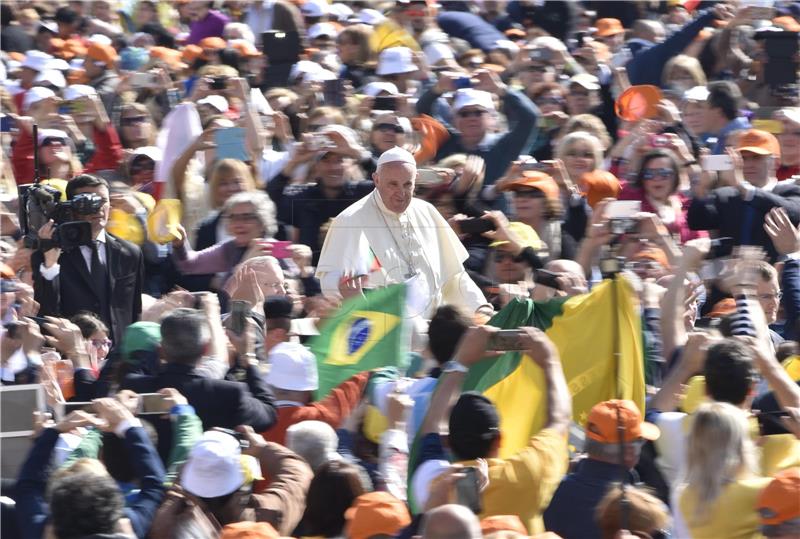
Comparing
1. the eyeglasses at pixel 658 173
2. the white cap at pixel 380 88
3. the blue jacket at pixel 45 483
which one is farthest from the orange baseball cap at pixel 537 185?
the blue jacket at pixel 45 483

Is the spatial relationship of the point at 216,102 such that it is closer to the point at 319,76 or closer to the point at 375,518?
the point at 319,76

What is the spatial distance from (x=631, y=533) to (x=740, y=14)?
688 cm

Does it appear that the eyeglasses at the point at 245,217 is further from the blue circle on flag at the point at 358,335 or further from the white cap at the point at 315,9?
the white cap at the point at 315,9

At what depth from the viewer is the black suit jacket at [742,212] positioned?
8539 millimetres

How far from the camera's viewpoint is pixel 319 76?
11.6 metres

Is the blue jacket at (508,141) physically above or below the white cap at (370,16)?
above

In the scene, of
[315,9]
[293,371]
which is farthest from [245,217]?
[315,9]

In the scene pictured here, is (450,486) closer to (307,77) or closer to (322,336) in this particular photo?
(322,336)

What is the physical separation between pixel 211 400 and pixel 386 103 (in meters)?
4.66

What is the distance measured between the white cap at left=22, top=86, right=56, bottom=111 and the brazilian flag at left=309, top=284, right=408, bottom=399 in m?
5.11

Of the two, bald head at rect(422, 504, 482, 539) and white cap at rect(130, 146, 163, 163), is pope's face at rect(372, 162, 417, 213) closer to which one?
white cap at rect(130, 146, 163, 163)

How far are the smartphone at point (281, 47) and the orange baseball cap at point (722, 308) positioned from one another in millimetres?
5036

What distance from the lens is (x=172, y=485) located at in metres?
5.61

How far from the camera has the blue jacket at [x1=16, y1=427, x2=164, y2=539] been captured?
5.48 m
